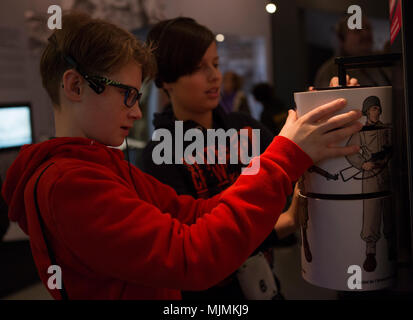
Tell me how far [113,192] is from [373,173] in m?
0.36

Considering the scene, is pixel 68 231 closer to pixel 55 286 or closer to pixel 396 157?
pixel 55 286

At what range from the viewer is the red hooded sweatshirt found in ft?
1.86

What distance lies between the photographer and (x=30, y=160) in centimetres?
65

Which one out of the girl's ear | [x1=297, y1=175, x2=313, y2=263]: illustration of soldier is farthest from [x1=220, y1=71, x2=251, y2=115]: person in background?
[x1=297, y1=175, x2=313, y2=263]: illustration of soldier

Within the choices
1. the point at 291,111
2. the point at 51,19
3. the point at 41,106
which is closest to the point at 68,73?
the point at 51,19

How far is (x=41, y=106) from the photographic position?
294 cm

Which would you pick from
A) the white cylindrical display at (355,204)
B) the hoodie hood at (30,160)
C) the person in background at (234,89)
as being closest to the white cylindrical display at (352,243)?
the white cylindrical display at (355,204)

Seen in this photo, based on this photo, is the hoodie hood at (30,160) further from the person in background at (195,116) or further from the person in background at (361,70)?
the person in background at (361,70)

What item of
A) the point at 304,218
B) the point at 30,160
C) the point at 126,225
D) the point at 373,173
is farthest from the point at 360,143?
the point at 30,160

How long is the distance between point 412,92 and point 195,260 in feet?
1.15

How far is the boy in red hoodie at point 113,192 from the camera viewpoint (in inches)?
22.4

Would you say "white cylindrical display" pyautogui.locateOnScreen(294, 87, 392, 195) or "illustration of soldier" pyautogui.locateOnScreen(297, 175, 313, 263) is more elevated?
"white cylindrical display" pyautogui.locateOnScreen(294, 87, 392, 195)

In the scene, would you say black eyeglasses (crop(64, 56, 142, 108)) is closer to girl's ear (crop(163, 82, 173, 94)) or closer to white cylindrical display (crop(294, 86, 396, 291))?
white cylindrical display (crop(294, 86, 396, 291))

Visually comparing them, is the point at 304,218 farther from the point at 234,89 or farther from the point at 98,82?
the point at 234,89
